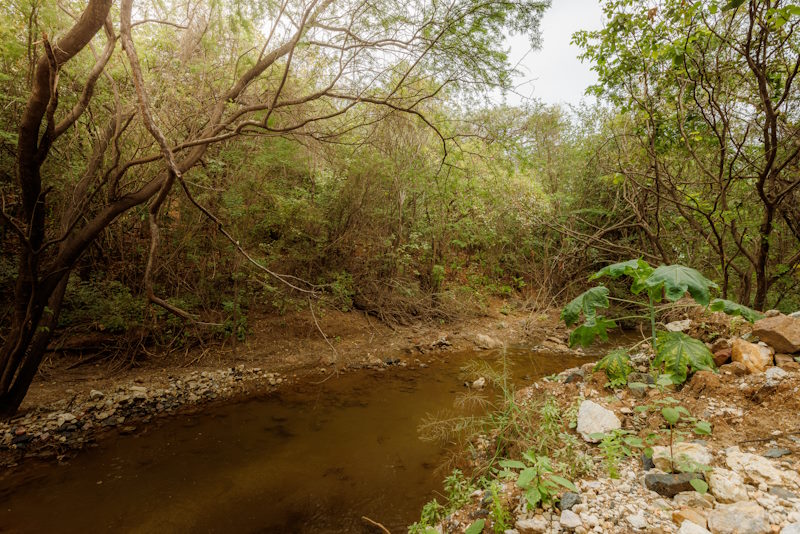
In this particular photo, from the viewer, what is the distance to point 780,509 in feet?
5.42

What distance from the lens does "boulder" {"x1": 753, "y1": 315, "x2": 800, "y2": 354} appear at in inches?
119

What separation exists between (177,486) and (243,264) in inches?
155

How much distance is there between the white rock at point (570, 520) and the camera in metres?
1.89

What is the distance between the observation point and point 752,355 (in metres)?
3.08

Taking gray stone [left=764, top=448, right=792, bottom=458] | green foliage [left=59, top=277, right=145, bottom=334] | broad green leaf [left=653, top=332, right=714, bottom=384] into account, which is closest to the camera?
gray stone [left=764, top=448, right=792, bottom=458]

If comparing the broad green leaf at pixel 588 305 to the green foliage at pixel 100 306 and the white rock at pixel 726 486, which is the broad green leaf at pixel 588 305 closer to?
the white rock at pixel 726 486

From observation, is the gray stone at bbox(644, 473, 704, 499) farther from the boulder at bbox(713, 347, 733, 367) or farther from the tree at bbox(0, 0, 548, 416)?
the tree at bbox(0, 0, 548, 416)

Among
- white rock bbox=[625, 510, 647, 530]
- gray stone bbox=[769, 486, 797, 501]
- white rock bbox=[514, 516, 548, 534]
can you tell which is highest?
gray stone bbox=[769, 486, 797, 501]

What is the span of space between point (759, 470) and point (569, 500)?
102cm

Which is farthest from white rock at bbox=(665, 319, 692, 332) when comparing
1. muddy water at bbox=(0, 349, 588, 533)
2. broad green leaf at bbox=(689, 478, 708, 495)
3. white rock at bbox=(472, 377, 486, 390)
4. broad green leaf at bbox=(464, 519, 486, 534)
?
broad green leaf at bbox=(464, 519, 486, 534)

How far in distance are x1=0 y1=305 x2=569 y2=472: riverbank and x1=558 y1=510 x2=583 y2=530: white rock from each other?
2238 millimetres

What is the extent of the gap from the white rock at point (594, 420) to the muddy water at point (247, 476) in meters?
1.50

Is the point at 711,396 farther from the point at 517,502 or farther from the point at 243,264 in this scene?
the point at 243,264

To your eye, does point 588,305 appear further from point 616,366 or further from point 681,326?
point 681,326
